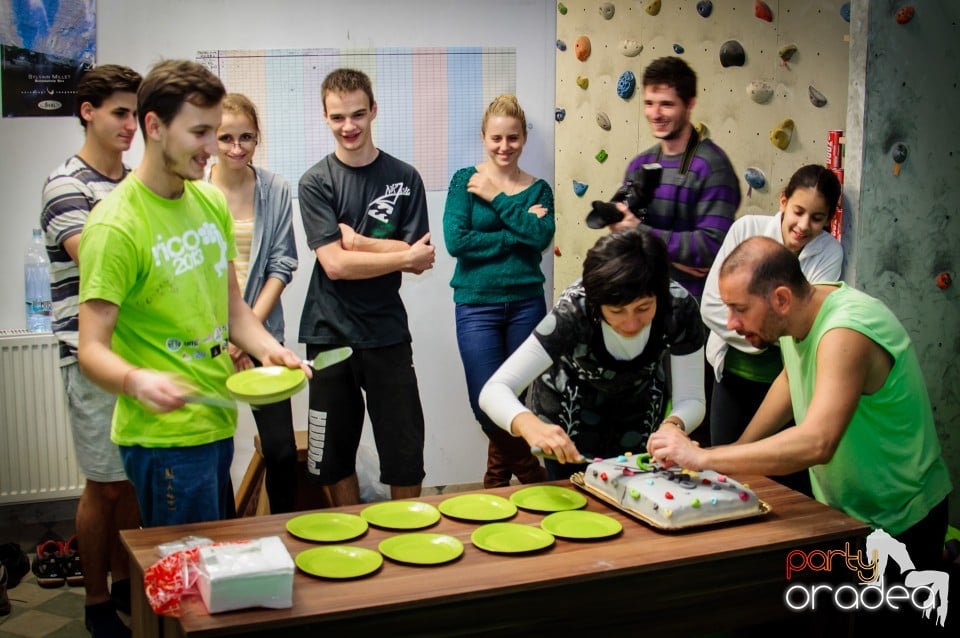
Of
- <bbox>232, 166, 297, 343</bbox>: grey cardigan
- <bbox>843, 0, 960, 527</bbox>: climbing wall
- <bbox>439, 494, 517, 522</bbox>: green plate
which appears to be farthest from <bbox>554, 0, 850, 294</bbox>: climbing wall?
<bbox>439, 494, 517, 522</bbox>: green plate

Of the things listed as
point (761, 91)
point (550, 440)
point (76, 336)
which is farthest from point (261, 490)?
point (761, 91)

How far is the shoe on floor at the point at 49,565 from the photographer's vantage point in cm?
381

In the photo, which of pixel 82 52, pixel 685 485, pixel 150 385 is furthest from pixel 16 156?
pixel 685 485

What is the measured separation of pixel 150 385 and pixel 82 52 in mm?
2249

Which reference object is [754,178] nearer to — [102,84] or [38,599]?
[102,84]

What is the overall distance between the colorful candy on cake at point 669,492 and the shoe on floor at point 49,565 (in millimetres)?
2267

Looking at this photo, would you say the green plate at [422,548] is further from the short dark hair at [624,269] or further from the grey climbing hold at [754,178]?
the grey climbing hold at [754,178]

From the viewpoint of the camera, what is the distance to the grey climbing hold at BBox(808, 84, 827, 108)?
3936 mm

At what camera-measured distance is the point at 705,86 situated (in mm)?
4176

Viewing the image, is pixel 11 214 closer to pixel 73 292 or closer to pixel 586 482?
pixel 73 292

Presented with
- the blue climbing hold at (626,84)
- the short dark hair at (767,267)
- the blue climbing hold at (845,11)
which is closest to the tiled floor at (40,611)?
the short dark hair at (767,267)

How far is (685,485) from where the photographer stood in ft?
8.16

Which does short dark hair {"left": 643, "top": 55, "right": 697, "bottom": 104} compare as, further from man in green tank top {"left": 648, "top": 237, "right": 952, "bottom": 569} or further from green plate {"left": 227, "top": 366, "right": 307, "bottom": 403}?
green plate {"left": 227, "top": 366, "right": 307, "bottom": 403}

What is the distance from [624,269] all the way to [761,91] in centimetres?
178
